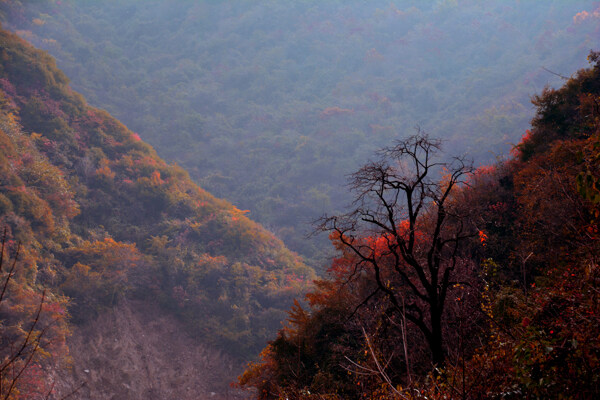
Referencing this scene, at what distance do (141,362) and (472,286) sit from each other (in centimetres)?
1851

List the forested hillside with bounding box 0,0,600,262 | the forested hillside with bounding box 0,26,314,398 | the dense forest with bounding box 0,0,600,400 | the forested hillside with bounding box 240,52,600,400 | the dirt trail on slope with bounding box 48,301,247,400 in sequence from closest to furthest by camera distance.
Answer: the forested hillside with bounding box 240,52,600,400 < the dense forest with bounding box 0,0,600,400 < the dirt trail on slope with bounding box 48,301,247,400 < the forested hillside with bounding box 0,26,314,398 < the forested hillside with bounding box 0,0,600,262

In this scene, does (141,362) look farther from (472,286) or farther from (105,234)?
(472,286)

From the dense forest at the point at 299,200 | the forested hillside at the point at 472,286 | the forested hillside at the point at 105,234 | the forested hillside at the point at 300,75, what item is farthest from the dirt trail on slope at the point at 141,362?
the forested hillside at the point at 300,75

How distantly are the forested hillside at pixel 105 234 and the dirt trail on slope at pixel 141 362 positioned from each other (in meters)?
0.91

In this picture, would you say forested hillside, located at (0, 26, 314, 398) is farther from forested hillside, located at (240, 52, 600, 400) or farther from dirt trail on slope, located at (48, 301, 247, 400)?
forested hillside, located at (240, 52, 600, 400)

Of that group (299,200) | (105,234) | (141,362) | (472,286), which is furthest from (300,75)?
(472,286)

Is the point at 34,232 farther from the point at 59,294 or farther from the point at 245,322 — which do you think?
the point at 245,322

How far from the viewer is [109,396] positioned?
17578mm

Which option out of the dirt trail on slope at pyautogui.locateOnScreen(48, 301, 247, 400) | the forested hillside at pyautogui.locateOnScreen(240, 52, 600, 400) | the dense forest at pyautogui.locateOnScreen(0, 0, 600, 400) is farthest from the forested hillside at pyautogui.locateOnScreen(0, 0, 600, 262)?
the forested hillside at pyautogui.locateOnScreen(240, 52, 600, 400)

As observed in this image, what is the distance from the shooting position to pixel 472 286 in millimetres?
7758

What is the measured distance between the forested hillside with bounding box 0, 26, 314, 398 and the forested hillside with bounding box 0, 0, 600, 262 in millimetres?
14131

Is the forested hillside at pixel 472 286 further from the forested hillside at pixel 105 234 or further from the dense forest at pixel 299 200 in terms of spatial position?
the forested hillside at pixel 105 234

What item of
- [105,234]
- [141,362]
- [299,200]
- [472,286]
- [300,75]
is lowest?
[141,362]

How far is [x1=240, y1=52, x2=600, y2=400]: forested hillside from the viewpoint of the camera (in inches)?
166
